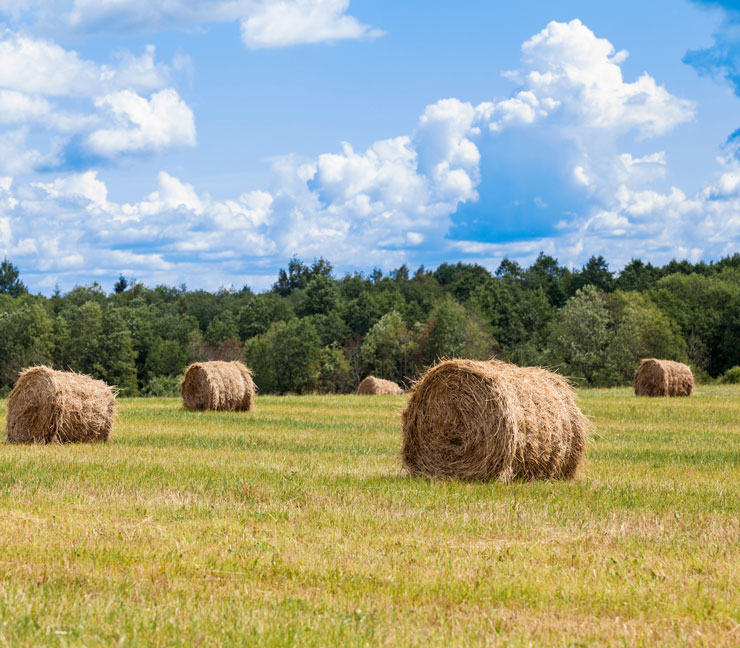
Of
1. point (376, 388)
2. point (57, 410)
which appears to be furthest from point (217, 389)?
point (376, 388)

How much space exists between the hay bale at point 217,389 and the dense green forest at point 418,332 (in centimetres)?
5157

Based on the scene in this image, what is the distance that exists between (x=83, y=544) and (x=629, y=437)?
49.0 ft

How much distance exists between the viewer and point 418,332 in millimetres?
96562

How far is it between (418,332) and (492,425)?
83733 mm

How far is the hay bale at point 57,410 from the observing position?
18141 mm

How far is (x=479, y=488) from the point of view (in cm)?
1212

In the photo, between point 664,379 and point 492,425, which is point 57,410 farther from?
point 664,379

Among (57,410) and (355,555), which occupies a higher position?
(57,410)

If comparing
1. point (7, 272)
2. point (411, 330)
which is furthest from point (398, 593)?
point (7, 272)

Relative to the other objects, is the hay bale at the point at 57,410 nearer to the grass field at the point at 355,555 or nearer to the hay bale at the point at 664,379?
the grass field at the point at 355,555

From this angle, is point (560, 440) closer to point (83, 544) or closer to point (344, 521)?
point (344, 521)

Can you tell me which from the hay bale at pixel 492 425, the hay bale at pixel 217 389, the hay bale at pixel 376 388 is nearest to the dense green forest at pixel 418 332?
the hay bale at pixel 376 388

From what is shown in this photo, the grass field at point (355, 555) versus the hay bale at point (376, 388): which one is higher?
the grass field at point (355, 555)

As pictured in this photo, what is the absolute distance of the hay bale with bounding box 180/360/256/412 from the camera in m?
28.9
